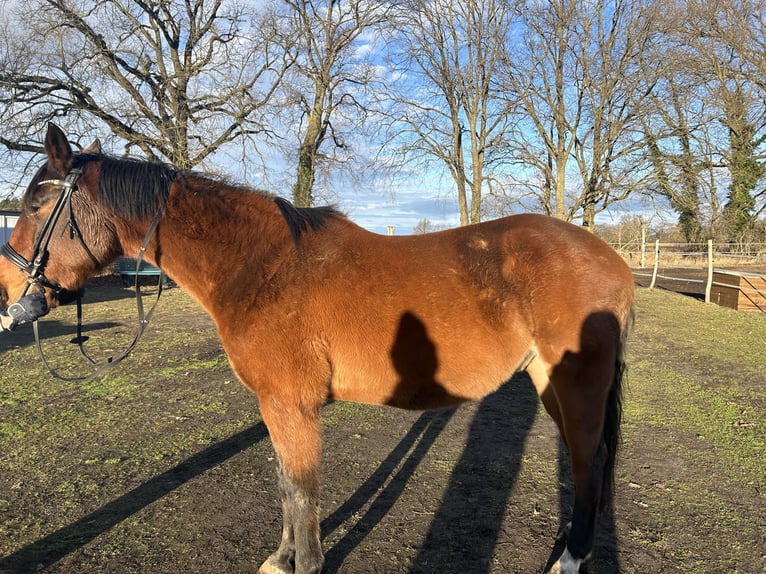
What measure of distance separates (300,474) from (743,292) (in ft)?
43.0

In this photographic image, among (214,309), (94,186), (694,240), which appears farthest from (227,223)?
(694,240)

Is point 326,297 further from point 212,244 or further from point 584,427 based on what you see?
point 584,427

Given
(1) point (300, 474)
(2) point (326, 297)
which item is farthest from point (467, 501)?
(2) point (326, 297)

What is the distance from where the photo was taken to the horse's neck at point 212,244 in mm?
2510

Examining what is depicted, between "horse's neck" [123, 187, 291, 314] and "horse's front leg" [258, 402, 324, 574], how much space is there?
0.74m

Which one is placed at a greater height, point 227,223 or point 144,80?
point 144,80

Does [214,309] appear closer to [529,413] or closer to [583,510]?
[583,510]

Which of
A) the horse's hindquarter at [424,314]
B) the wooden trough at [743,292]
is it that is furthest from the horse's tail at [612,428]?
the wooden trough at [743,292]

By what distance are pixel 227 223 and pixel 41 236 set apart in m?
0.97

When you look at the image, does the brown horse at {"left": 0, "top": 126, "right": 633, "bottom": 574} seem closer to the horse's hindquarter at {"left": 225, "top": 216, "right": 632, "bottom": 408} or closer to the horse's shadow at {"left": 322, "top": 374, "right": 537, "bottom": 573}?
the horse's hindquarter at {"left": 225, "top": 216, "right": 632, "bottom": 408}

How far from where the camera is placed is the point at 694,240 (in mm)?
25031

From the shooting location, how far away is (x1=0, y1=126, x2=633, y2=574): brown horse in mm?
2424

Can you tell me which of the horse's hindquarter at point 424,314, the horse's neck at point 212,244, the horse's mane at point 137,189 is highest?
the horse's mane at point 137,189

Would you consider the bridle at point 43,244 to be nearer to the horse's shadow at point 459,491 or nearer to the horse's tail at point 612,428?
the horse's shadow at point 459,491
